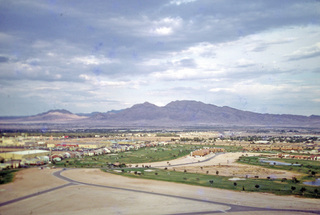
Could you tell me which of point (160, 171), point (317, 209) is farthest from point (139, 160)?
point (317, 209)

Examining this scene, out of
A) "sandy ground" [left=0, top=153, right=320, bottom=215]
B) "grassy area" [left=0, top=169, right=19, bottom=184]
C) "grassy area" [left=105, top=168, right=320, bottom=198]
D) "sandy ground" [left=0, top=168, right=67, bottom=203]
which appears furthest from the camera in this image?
"grassy area" [left=0, top=169, right=19, bottom=184]

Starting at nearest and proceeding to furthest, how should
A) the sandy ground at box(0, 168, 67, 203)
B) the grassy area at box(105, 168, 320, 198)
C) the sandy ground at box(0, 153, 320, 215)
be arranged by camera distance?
the sandy ground at box(0, 153, 320, 215) → the sandy ground at box(0, 168, 67, 203) → the grassy area at box(105, 168, 320, 198)

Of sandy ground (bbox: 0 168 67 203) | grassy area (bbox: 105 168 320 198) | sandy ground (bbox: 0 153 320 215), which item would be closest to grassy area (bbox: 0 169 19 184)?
sandy ground (bbox: 0 168 67 203)

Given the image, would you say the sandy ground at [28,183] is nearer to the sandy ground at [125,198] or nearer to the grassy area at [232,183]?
the sandy ground at [125,198]

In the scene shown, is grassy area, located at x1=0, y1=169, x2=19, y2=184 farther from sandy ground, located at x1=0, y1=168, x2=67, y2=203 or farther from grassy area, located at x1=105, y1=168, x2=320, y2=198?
grassy area, located at x1=105, y1=168, x2=320, y2=198

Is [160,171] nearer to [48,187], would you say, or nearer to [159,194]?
[159,194]

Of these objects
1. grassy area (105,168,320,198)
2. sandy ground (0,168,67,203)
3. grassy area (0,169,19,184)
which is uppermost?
grassy area (0,169,19,184)
